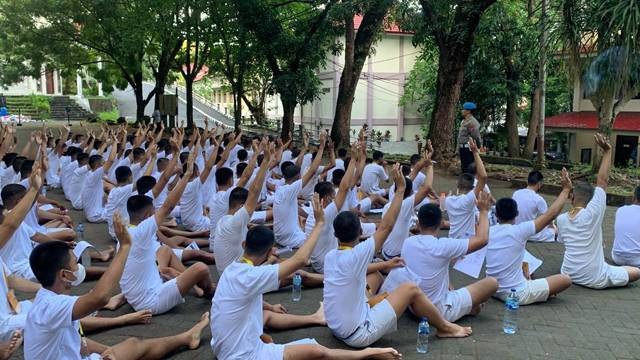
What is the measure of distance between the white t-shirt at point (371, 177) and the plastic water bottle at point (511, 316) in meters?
5.46

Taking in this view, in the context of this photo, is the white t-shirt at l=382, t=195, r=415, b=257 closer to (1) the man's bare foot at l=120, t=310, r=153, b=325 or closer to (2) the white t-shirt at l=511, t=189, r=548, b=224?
(2) the white t-shirt at l=511, t=189, r=548, b=224

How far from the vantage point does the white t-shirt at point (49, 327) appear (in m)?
3.37

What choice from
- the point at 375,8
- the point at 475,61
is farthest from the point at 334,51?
the point at 475,61

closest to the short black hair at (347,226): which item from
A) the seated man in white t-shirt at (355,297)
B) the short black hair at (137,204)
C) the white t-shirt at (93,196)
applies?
the seated man in white t-shirt at (355,297)

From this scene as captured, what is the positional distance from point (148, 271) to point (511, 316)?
355 centimetres

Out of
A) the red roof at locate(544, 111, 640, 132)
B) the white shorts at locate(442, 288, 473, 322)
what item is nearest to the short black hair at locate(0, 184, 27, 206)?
→ the white shorts at locate(442, 288, 473, 322)

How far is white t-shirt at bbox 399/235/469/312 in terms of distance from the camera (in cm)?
493

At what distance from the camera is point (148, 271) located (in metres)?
5.27

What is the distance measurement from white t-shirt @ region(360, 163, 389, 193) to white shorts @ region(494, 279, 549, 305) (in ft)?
17.2

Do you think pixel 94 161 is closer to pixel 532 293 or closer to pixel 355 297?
pixel 355 297

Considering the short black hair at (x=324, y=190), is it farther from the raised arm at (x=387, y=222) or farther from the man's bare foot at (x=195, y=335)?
the man's bare foot at (x=195, y=335)

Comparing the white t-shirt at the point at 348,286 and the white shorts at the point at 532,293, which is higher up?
the white t-shirt at the point at 348,286

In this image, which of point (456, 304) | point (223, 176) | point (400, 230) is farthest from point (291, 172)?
point (456, 304)

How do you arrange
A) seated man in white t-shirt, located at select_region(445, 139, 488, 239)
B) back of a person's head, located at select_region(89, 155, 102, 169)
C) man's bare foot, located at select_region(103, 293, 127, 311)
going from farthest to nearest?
back of a person's head, located at select_region(89, 155, 102, 169) → seated man in white t-shirt, located at select_region(445, 139, 488, 239) → man's bare foot, located at select_region(103, 293, 127, 311)
